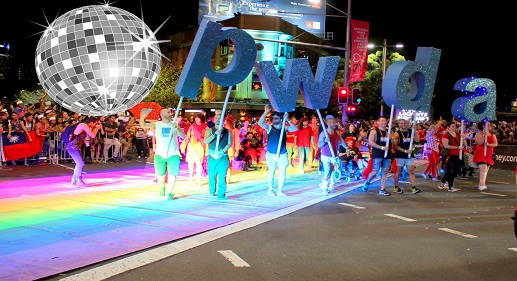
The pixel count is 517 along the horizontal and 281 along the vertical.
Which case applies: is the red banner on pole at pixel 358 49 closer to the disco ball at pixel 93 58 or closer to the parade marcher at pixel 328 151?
the parade marcher at pixel 328 151

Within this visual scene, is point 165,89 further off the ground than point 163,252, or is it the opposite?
point 165,89

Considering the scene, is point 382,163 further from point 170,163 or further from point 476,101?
point 170,163

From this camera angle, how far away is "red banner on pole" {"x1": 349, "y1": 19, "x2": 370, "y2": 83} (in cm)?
2183

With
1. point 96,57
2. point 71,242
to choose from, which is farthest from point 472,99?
point 71,242

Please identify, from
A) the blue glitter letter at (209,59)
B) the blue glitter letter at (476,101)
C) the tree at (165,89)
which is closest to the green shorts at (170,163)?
the blue glitter letter at (209,59)

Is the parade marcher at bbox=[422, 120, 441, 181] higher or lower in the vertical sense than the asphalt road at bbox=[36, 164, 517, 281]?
higher

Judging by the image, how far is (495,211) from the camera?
32.7 ft

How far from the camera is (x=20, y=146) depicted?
16.1 metres

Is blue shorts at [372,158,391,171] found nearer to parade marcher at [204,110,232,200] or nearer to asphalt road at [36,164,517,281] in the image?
asphalt road at [36,164,517,281]

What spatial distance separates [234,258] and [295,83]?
5781 mm

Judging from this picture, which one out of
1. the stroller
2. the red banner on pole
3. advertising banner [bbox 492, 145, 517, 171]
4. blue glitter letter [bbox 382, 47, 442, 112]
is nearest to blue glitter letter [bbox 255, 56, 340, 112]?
blue glitter letter [bbox 382, 47, 442, 112]

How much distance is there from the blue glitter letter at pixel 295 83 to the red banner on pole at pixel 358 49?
11.0 metres

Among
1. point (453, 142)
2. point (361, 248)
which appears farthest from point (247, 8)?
point (361, 248)

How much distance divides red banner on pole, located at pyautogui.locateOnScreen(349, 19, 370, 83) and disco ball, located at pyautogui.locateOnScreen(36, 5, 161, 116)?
1248 cm
